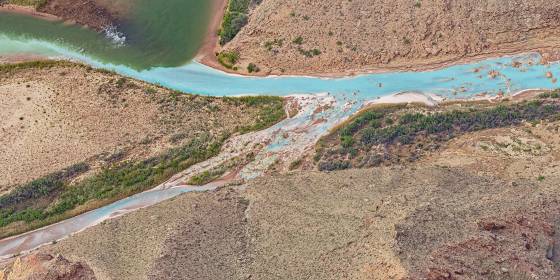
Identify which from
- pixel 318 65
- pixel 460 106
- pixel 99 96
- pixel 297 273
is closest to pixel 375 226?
pixel 297 273

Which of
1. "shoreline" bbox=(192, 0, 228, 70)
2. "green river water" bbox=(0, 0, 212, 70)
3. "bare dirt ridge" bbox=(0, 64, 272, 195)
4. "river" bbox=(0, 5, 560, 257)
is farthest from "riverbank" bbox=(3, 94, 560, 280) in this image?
"green river water" bbox=(0, 0, 212, 70)

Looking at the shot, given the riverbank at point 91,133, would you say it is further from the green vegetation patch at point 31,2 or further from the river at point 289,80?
the green vegetation patch at point 31,2

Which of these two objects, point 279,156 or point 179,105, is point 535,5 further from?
point 179,105

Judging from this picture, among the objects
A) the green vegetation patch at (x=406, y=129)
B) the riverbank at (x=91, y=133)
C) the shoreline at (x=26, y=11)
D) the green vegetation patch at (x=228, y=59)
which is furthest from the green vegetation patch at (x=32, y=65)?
the green vegetation patch at (x=406, y=129)

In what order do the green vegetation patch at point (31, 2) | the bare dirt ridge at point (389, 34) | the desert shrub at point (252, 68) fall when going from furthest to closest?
the green vegetation patch at point (31, 2), the bare dirt ridge at point (389, 34), the desert shrub at point (252, 68)

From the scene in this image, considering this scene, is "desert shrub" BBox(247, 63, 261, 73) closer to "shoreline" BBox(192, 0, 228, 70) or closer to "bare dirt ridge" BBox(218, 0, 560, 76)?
"bare dirt ridge" BBox(218, 0, 560, 76)

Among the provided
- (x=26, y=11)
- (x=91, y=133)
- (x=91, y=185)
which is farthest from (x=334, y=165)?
(x=26, y=11)
